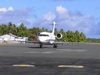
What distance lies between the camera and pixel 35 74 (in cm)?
895

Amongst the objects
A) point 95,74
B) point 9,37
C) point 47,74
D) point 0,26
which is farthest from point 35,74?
point 0,26

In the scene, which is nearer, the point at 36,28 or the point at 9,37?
the point at 9,37

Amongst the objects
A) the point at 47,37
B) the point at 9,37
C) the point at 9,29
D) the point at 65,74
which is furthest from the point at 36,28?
the point at 65,74

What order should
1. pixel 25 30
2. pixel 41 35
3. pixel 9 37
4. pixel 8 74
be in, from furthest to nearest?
1. pixel 25 30
2. pixel 9 37
3. pixel 41 35
4. pixel 8 74

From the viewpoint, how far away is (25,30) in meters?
183

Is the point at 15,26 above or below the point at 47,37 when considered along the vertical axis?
above

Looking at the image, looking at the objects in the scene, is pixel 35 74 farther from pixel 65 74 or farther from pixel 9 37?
pixel 9 37

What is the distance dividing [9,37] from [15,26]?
38751 millimetres

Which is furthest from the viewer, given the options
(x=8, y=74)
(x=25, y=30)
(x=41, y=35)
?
(x=25, y=30)

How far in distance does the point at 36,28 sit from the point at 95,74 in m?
186

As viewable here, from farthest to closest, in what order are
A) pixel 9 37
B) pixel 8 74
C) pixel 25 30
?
pixel 25 30
pixel 9 37
pixel 8 74

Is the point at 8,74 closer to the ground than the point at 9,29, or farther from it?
closer to the ground

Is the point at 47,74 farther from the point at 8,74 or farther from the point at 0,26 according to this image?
the point at 0,26


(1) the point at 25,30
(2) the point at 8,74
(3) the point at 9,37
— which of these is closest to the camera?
(2) the point at 8,74
